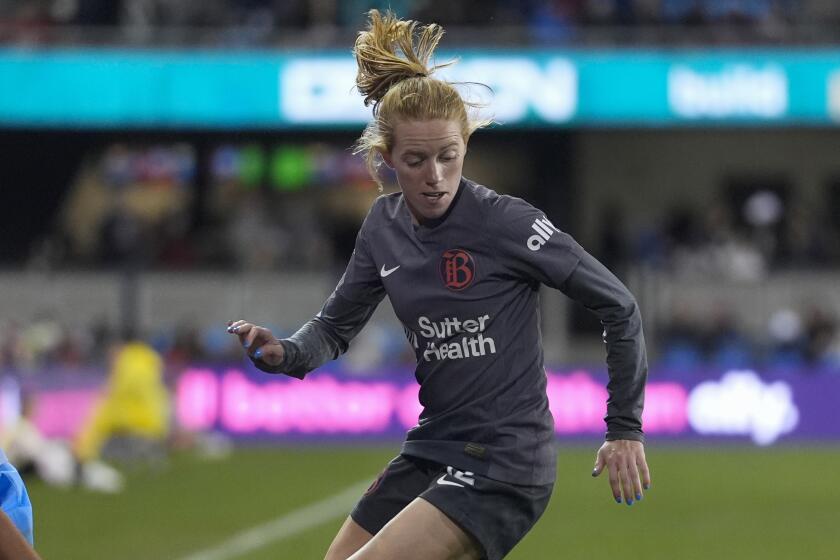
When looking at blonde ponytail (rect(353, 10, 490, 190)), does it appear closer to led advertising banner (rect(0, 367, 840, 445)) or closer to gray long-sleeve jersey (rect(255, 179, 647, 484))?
gray long-sleeve jersey (rect(255, 179, 647, 484))

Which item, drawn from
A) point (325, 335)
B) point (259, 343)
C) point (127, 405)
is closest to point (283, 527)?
point (127, 405)

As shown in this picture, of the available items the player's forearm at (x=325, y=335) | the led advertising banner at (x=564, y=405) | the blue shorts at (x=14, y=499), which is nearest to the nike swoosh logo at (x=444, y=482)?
the player's forearm at (x=325, y=335)

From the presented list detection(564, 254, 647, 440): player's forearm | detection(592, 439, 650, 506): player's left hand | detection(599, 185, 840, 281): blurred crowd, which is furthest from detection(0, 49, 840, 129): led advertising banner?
detection(592, 439, 650, 506): player's left hand

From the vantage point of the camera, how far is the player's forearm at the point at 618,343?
178 inches

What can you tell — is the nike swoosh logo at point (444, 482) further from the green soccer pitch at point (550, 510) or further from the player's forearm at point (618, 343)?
the green soccer pitch at point (550, 510)

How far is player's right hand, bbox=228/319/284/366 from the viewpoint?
4660mm

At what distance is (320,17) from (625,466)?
59.5ft

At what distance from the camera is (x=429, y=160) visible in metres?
4.57

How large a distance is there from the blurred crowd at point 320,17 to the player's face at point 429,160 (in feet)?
56.2

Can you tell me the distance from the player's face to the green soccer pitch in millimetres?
5540

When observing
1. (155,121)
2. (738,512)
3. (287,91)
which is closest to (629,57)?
(287,91)

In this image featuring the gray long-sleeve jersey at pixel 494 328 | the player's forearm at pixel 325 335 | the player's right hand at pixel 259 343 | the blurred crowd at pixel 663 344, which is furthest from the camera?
the blurred crowd at pixel 663 344

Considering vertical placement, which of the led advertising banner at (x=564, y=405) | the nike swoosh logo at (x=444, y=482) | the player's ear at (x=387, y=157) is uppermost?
the player's ear at (x=387, y=157)

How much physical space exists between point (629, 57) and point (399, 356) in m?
5.67
